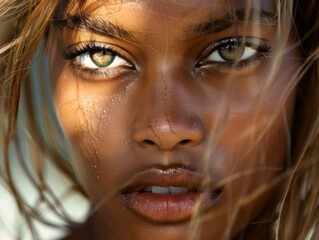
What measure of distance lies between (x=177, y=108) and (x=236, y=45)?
168mm

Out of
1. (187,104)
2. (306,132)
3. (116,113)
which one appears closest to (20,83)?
(116,113)

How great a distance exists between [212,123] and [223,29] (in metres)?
0.17

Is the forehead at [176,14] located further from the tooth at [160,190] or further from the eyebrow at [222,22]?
the tooth at [160,190]

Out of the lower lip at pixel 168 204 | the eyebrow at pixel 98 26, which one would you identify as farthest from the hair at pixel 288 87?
the lower lip at pixel 168 204

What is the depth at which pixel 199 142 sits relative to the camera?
4.91ft

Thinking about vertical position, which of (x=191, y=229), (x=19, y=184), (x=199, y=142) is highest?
(x=19, y=184)

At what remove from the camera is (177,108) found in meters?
1.49

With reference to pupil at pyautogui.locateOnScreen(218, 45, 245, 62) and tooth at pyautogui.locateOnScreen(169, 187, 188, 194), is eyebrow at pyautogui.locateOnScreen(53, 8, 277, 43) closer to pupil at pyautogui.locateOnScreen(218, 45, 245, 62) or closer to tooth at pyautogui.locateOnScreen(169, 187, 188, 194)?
pupil at pyautogui.locateOnScreen(218, 45, 245, 62)

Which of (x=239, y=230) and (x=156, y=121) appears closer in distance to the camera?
(x=156, y=121)

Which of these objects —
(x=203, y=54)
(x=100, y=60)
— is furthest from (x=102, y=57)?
(x=203, y=54)

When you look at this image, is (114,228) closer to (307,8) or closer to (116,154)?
(116,154)

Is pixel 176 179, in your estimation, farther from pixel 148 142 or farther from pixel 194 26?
pixel 194 26

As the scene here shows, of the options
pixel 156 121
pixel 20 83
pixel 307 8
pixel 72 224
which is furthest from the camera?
pixel 72 224

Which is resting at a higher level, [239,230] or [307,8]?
[307,8]
